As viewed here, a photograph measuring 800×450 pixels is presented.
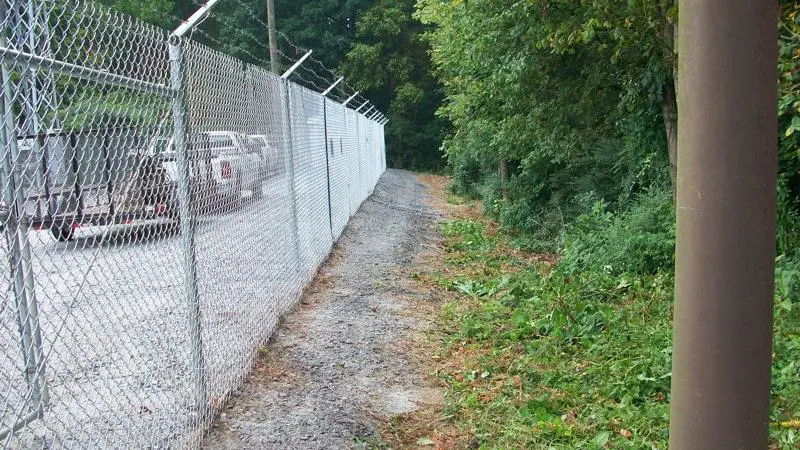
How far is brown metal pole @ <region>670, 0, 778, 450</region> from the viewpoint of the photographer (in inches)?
66.6

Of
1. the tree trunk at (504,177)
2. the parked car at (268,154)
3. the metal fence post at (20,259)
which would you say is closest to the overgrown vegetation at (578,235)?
the tree trunk at (504,177)

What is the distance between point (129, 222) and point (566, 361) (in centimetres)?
341

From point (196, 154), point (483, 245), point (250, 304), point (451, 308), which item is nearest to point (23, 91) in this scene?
point (196, 154)

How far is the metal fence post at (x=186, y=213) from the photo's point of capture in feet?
11.7

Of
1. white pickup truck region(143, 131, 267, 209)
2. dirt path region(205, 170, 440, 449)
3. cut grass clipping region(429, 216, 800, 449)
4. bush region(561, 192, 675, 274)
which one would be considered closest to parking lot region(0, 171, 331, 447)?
white pickup truck region(143, 131, 267, 209)

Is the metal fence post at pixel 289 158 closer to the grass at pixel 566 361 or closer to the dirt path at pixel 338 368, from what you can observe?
the dirt path at pixel 338 368

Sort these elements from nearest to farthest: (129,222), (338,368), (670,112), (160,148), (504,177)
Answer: (129,222) < (160,148) < (338,368) < (670,112) < (504,177)

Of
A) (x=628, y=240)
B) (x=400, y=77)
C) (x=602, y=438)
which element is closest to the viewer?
(x=602, y=438)

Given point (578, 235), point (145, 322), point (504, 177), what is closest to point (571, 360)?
point (145, 322)

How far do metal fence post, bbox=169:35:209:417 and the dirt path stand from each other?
369 mm

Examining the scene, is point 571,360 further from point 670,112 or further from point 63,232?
point 670,112

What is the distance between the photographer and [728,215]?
1.70 m

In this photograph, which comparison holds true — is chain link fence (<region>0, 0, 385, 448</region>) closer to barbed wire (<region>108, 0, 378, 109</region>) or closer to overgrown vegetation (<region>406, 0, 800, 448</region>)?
overgrown vegetation (<region>406, 0, 800, 448</region>)

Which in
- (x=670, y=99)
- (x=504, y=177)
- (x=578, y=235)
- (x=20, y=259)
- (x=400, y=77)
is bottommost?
(x=578, y=235)
